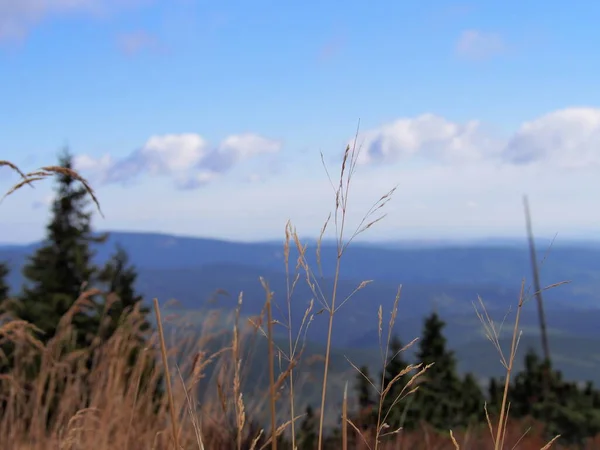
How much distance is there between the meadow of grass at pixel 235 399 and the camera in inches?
46.3

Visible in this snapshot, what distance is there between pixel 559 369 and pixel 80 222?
10.2 metres

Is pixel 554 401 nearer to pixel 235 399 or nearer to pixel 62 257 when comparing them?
pixel 235 399

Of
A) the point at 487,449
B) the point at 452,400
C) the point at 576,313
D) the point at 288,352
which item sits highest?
the point at 288,352

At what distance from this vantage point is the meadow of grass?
1176mm

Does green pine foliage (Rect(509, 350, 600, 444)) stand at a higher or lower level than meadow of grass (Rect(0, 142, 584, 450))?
lower

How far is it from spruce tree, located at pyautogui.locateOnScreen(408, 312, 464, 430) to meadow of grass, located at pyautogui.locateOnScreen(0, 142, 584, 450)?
34.0 inches

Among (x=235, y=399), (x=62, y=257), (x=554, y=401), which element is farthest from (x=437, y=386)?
(x=62, y=257)

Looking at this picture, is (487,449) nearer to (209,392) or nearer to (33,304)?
(209,392)

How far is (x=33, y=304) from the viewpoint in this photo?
35.9ft

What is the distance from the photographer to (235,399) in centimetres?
103

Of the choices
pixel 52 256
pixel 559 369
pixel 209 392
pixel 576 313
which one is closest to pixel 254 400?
pixel 209 392

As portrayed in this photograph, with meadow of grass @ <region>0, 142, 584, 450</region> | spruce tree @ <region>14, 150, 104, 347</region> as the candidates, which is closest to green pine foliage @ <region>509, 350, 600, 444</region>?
meadow of grass @ <region>0, 142, 584, 450</region>

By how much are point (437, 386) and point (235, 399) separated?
445 centimetres

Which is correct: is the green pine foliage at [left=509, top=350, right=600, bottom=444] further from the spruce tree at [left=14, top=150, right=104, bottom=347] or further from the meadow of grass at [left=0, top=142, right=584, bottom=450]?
the spruce tree at [left=14, top=150, right=104, bottom=347]
